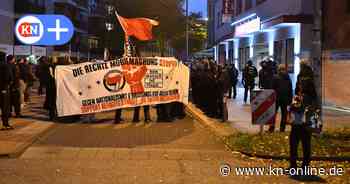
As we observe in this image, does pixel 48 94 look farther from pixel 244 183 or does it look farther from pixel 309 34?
pixel 309 34

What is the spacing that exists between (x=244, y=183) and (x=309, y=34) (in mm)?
17183

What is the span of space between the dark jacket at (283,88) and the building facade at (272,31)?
374 inches

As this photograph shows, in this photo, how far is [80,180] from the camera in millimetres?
8711

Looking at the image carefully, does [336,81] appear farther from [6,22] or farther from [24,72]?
[6,22]

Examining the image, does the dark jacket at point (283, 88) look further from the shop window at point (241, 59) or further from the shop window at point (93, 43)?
the shop window at point (93, 43)

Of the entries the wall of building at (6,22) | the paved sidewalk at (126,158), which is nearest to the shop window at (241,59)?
the wall of building at (6,22)

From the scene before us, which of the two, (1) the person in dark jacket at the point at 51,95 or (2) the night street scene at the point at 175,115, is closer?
(2) the night street scene at the point at 175,115

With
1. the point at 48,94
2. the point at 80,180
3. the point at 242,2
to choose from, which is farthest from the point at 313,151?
the point at 242,2

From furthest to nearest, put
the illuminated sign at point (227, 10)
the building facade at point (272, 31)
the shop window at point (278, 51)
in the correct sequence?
the illuminated sign at point (227, 10) < the shop window at point (278, 51) < the building facade at point (272, 31)

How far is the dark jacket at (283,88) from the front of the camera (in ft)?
45.6

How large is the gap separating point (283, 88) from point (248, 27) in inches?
803

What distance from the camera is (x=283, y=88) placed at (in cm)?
1392

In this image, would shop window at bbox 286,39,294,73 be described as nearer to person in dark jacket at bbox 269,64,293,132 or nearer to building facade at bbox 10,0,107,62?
person in dark jacket at bbox 269,64,293,132

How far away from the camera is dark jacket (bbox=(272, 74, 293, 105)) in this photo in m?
13.9
